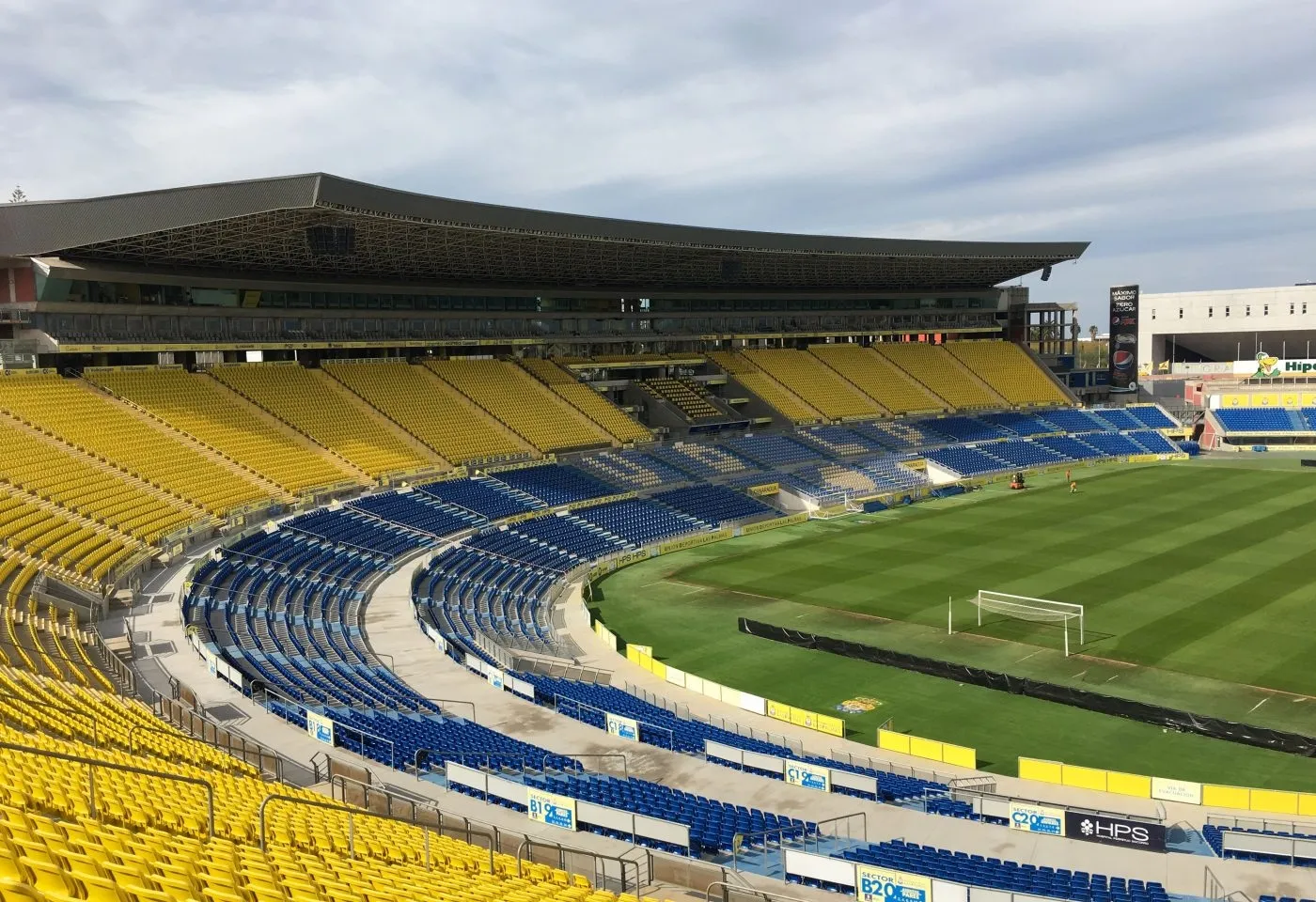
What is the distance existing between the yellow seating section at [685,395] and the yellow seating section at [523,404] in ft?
31.7

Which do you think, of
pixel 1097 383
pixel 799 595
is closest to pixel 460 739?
pixel 799 595

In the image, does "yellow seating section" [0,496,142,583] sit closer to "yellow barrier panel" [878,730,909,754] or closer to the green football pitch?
the green football pitch

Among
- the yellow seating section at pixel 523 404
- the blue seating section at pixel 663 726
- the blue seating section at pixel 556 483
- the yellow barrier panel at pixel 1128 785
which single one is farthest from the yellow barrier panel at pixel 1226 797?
the yellow seating section at pixel 523 404

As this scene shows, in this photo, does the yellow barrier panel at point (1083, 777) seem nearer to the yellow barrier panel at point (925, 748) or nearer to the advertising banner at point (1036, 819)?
the yellow barrier panel at point (925, 748)

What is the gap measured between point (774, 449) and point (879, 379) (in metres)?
20.8

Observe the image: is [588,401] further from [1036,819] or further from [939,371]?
[1036,819]

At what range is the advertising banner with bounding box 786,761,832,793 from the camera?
2108cm

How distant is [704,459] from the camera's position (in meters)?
64.1

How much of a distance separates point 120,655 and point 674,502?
115 ft

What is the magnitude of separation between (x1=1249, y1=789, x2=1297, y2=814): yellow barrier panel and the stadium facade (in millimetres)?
35409

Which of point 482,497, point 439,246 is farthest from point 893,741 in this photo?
point 439,246

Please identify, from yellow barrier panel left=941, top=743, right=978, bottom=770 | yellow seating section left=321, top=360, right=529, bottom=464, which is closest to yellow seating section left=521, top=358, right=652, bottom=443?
yellow seating section left=321, top=360, right=529, bottom=464

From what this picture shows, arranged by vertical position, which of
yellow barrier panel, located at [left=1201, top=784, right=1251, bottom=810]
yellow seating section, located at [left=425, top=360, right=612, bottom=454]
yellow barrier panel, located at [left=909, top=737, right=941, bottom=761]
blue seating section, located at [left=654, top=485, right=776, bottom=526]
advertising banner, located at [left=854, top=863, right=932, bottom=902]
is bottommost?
yellow barrier panel, located at [left=909, top=737, right=941, bottom=761]

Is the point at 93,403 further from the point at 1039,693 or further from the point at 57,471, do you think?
the point at 1039,693
